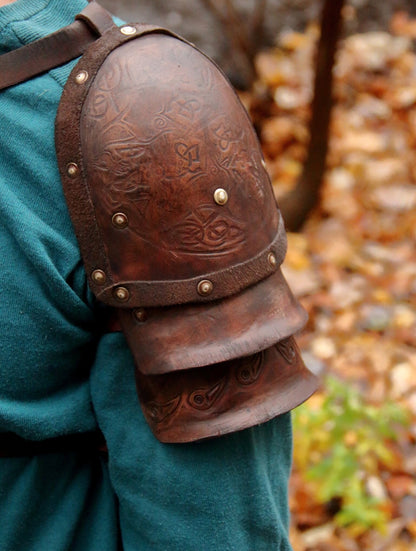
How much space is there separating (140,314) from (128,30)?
0.39 metres

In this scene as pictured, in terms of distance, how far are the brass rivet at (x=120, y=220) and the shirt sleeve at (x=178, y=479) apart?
0.18 meters

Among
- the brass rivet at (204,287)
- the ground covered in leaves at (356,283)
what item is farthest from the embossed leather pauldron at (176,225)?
the ground covered in leaves at (356,283)

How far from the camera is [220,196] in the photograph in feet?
3.22

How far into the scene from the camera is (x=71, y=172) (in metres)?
0.99

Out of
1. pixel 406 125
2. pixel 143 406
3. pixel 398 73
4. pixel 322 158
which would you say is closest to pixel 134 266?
pixel 143 406

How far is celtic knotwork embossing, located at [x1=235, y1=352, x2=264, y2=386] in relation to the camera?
3.35 ft

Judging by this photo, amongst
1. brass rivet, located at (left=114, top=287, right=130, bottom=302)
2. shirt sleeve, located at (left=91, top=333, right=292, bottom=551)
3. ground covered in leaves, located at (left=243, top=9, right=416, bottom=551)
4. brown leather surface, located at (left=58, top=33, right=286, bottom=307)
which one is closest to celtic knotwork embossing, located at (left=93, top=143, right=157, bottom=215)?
brown leather surface, located at (left=58, top=33, right=286, bottom=307)

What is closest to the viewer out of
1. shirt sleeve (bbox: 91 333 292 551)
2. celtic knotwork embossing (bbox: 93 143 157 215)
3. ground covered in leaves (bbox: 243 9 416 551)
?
celtic knotwork embossing (bbox: 93 143 157 215)

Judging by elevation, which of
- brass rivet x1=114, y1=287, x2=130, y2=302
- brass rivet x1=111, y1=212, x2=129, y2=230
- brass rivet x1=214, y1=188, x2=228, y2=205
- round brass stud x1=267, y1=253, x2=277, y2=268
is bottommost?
round brass stud x1=267, y1=253, x2=277, y2=268

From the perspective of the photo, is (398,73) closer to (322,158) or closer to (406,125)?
(406,125)

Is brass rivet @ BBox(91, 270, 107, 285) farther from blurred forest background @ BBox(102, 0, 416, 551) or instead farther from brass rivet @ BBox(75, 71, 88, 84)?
blurred forest background @ BBox(102, 0, 416, 551)

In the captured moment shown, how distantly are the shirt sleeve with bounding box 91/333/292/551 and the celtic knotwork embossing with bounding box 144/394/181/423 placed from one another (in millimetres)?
44

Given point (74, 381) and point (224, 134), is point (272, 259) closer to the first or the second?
point (224, 134)

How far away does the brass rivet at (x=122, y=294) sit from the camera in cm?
99
